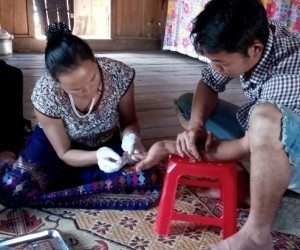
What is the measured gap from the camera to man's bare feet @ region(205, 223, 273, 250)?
2.92 feet

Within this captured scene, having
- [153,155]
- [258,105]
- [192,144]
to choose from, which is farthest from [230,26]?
[153,155]

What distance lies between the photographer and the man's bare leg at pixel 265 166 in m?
0.84

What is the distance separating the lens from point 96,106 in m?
1.19

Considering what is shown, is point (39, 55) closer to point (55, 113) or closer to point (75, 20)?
point (75, 20)

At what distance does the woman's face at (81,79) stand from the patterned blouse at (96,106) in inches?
3.3

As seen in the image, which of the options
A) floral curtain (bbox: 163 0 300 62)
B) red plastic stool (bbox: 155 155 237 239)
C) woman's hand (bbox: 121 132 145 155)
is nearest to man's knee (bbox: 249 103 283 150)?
red plastic stool (bbox: 155 155 237 239)

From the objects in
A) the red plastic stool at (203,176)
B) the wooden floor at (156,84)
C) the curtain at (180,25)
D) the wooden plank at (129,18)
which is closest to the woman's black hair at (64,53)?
the red plastic stool at (203,176)

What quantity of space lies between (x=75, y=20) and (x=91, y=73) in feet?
10.7

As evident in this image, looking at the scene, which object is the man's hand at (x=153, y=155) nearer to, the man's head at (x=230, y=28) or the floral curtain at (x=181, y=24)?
the man's head at (x=230, y=28)

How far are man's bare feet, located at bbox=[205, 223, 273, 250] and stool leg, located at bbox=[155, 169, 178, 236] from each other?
17 cm

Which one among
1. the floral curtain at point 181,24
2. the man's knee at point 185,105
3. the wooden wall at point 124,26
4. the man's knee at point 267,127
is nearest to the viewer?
the man's knee at point 267,127

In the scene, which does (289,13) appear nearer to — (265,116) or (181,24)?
(181,24)

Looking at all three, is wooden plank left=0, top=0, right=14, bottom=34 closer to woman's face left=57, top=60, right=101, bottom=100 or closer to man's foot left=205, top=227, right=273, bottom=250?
woman's face left=57, top=60, right=101, bottom=100

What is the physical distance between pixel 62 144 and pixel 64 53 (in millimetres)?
321
